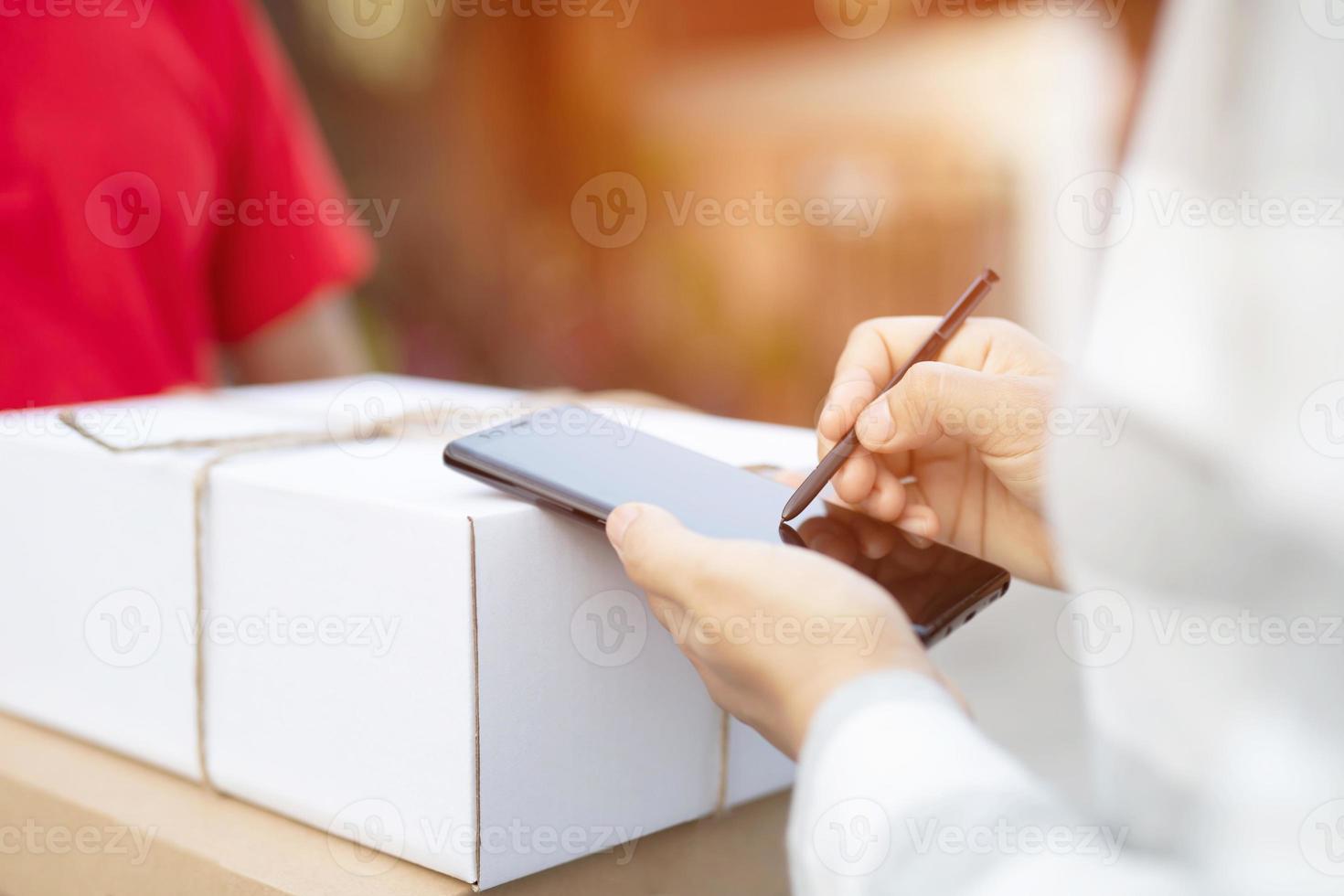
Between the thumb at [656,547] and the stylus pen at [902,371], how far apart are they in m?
0.09

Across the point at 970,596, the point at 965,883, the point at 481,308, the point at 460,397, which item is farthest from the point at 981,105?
the point at 965,883

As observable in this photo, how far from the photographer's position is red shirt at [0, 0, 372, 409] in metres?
0.73

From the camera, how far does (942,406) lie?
1.71ft

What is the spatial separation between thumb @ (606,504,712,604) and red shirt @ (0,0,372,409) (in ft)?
1.65

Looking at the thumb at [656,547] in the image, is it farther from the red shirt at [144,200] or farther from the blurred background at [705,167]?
the blurred background at [705,167]

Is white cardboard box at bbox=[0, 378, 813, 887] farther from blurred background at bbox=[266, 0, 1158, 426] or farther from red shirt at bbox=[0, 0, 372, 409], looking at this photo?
blurred background at bbox=[266, 0, 1158, 426]

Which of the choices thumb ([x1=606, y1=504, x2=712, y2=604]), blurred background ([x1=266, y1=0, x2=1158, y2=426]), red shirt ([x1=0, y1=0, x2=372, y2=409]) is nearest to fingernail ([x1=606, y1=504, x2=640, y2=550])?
thumb ([x1=606, y1=504, x2=712, y2=604])

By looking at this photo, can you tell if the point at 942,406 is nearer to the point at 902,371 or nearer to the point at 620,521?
the point at 902,371

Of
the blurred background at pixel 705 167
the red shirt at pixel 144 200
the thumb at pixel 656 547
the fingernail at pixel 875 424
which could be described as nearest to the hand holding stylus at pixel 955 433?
the fingernail at pixel 875 424

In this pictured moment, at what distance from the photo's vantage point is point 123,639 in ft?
1.74

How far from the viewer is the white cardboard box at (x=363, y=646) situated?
1.40ft

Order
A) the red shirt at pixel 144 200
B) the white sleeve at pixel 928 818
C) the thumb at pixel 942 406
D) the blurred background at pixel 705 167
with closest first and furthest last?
1. the white sleeve at pixel 928 818
2. the thumb at pixel 942 406
3. the red shirt at pixel 144 200
4. the blurred background at pixel 705 167

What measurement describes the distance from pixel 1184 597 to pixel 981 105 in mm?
2166

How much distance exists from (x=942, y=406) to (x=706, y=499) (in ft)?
0.40
